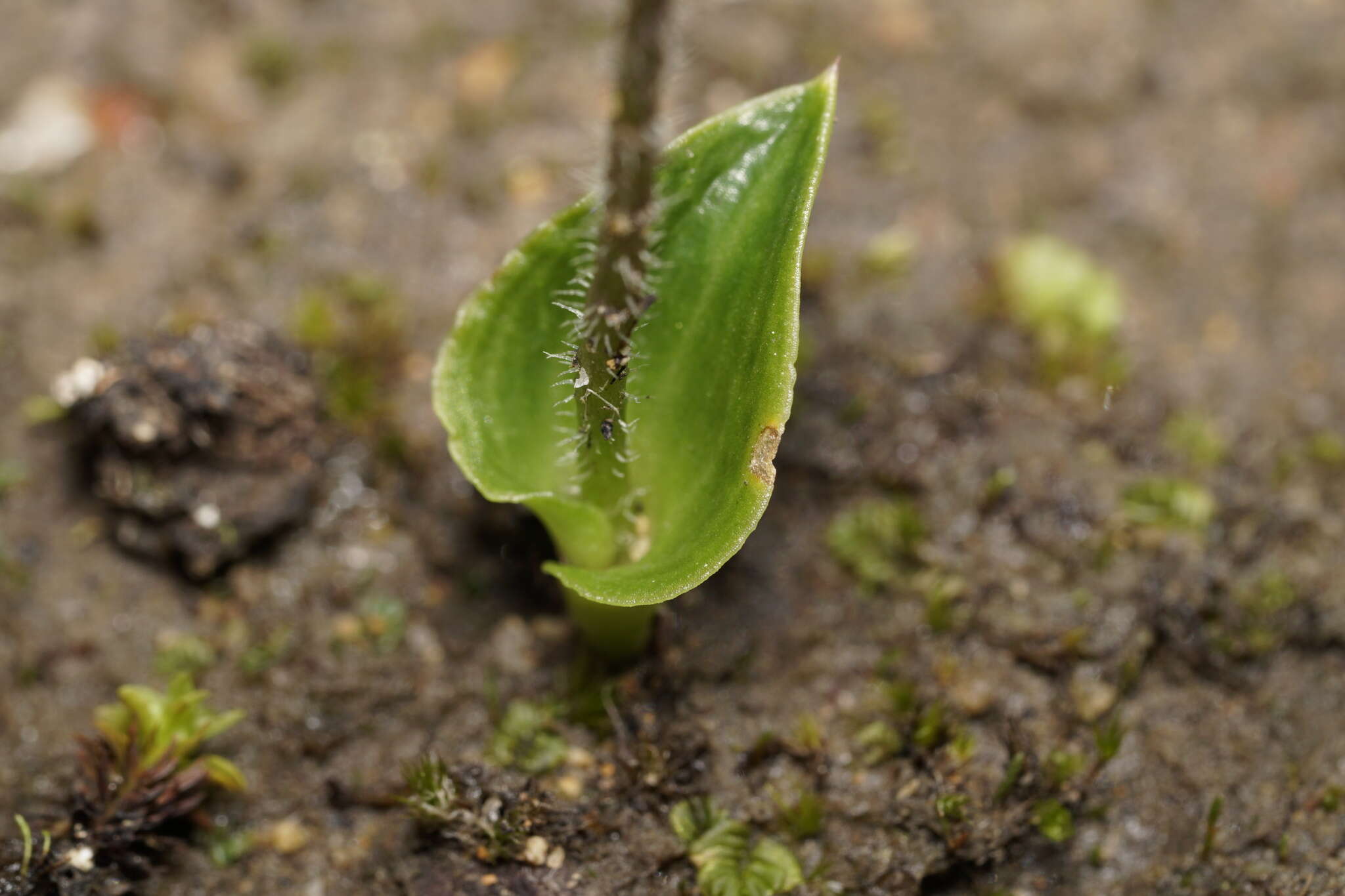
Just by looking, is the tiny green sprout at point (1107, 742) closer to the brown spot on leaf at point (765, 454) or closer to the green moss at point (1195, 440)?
the green moss at point (1195, 440)

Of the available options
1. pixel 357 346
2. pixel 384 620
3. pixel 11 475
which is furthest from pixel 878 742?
pixel 11 475

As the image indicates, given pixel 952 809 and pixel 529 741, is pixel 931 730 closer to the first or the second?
pixel 952 809

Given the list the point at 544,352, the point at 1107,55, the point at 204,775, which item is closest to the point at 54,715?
the point at 204,775

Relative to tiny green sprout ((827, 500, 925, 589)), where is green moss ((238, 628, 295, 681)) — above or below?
below

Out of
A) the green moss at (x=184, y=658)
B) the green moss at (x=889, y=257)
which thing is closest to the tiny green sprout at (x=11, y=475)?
the green moss at (x=184, y=658)

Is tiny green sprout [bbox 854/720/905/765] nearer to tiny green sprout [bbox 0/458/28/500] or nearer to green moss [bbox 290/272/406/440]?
green moss [bbox 290/272/406/440]

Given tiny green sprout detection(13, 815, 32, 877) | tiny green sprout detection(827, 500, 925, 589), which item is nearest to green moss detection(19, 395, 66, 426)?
tiny green sprout detection(13, 815, 32, 877)
